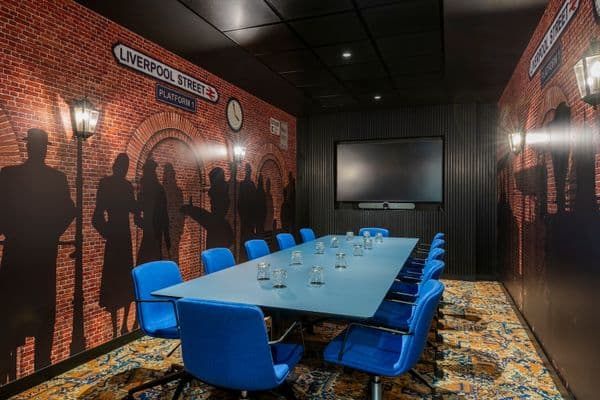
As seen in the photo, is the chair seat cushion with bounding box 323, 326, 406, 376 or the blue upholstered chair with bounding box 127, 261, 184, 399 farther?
the blue upholstered chair with bounding box 127, 261, 184, 399

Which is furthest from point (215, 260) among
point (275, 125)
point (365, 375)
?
point (275, 125)

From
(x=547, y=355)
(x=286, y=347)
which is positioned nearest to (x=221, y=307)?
(x=286, y=347)

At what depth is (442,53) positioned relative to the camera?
17.4 ft

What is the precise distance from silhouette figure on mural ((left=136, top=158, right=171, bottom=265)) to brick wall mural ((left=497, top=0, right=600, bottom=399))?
428 cm

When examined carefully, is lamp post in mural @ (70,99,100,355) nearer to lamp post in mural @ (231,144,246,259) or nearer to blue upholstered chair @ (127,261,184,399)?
blue upholstered chair @ (127,261,184,399)

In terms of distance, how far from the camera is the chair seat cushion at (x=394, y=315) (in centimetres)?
316

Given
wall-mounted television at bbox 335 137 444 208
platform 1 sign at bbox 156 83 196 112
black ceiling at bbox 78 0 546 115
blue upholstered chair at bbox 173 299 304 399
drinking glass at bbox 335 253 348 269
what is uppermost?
black ceiling at bbox 78 0 546 115

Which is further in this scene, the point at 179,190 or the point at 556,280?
the point at 179,190

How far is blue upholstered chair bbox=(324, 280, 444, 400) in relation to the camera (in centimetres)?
231

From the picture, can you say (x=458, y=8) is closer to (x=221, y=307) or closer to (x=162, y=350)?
(x=221, y=307)

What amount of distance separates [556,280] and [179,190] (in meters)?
4.38

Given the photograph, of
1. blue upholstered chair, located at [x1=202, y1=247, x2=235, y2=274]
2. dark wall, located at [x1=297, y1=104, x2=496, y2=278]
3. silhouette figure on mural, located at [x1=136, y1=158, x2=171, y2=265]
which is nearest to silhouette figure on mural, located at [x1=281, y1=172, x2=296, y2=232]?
dark wall, located at [x1=297, y1=104, x2=496, y2=278]

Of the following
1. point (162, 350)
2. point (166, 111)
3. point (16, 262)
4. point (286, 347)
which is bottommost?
point (162, 350)

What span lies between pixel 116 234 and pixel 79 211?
0.53m
